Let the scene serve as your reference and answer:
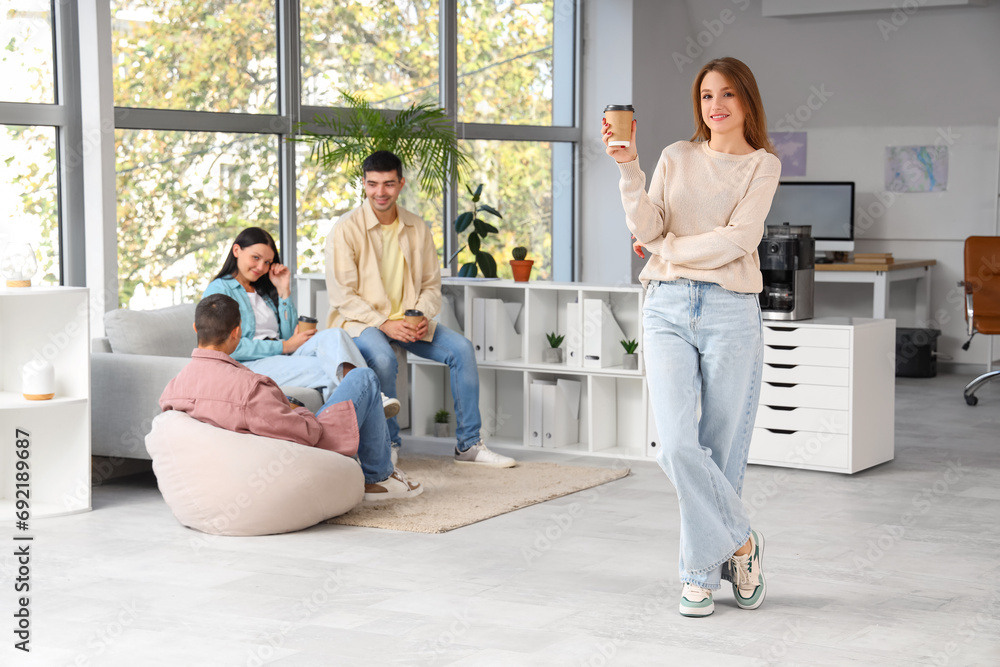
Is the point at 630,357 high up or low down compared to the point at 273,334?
down

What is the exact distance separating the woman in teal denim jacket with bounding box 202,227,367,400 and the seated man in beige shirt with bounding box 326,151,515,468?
32cm

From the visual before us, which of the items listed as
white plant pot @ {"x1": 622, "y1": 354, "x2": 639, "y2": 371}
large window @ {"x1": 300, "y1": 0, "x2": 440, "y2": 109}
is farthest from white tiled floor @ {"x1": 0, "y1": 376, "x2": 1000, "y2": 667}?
large window @ {"x1": 300, "y1": 0, "x2": 440, "y2": 109}

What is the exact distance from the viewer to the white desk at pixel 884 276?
8.19 m

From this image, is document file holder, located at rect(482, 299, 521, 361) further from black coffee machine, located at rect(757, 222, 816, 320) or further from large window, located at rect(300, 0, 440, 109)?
large window, located at rect(300, 0, 440, 109)

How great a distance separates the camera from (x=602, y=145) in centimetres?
858

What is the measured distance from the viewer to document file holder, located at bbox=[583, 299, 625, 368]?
5.64 m

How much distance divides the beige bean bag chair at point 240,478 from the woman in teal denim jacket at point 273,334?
2.60ft

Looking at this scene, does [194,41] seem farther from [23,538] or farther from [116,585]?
Answer: [116,585]

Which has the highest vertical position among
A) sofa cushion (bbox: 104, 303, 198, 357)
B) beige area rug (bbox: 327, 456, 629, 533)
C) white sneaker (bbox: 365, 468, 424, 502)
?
sofa cushion (bbox: 104, 303, 198, 357)

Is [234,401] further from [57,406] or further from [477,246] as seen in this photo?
[477,246]

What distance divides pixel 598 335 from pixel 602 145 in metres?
3.24

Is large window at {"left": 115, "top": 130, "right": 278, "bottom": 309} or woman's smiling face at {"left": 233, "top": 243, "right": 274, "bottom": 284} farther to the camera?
large window at {"left": 115, "top": 130, "right": 278, "bottom": 309}

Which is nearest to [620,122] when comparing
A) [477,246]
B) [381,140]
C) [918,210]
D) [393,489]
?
[393,489]

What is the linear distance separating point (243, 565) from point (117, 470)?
159 centimetres
